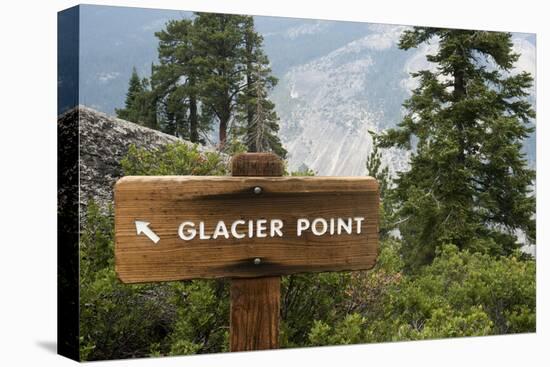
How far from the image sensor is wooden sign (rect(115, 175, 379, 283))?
5.89 meters

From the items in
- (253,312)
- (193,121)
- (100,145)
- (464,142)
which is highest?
(193,121)

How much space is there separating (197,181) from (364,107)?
401cm

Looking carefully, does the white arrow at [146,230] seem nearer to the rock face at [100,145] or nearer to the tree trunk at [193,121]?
the rock face at [100,145]

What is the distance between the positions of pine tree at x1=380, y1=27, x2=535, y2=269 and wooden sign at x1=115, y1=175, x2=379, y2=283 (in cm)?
348

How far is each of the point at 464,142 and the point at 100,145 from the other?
→ 12.6ft

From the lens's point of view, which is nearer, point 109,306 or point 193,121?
point 109,306

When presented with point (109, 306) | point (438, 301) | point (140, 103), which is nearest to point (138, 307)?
point (109, 306)

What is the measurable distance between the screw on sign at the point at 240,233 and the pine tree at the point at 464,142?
12.0 ft

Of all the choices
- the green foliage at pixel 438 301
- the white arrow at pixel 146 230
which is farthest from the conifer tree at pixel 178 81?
the white arrow at pixel 146 230

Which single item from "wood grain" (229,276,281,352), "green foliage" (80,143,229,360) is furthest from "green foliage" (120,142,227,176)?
"wood grain" (229,276,281,352)

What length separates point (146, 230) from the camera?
589 centimetres

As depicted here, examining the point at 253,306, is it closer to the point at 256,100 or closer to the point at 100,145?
the point at 100,145

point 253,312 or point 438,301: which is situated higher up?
point 253,312

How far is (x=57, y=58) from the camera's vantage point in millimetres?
7875
